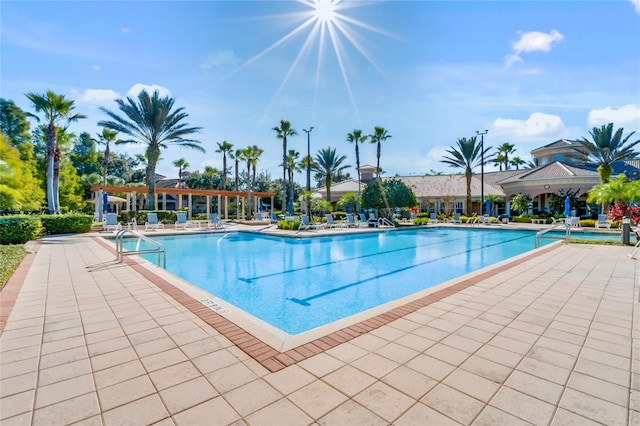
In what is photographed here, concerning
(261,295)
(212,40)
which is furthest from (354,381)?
(212,40)

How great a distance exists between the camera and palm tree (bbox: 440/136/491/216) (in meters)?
30.0

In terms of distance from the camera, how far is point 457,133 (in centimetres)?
3142

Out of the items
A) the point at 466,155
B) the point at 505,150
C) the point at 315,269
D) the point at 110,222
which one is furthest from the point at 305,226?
the point at 505,150

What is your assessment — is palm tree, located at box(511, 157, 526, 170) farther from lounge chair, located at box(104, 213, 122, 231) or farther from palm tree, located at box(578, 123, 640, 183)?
lounge chair, located at box(104, 213, 122, 231)

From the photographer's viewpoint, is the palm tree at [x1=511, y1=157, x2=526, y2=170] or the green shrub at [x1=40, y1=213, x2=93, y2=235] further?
the palm tree at [x1=511, y1=157, x2=526, y2=170]

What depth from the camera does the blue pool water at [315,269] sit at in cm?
657

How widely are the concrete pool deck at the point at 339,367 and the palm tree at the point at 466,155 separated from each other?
90.3ft

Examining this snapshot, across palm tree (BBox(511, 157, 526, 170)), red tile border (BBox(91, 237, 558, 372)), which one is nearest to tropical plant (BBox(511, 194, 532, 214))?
palm tree (BBox(511, 157, 526, 170))

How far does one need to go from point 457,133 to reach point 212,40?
2595 cm

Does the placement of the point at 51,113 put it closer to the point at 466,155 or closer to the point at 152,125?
the point at 152,125

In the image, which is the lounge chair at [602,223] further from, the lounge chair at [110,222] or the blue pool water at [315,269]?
the lounge chair at [110,222]

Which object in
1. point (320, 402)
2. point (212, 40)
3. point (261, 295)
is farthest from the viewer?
point (212, 40)

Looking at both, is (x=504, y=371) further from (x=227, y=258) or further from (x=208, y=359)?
(x=227, y=258)

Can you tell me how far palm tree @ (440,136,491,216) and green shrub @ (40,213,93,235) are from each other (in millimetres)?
28816
